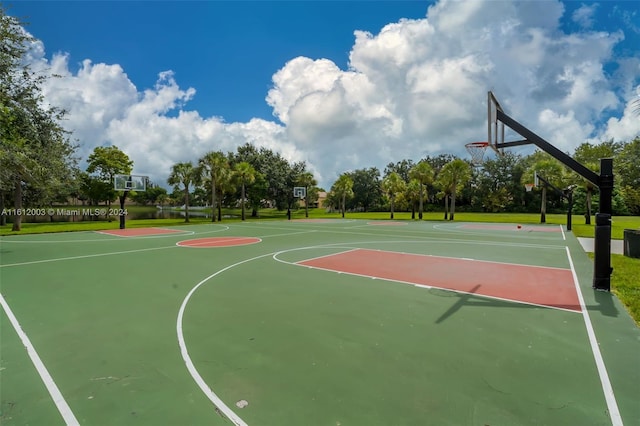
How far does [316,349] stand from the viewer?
5.01 metres

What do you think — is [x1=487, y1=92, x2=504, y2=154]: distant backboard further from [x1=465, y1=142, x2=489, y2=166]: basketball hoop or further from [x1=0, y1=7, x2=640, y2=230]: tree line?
[x1=0, y1=7, x2=640, y2=230]: tree line

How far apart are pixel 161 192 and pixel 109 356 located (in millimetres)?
95612

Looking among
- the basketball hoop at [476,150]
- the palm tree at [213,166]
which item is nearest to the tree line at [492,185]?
the palm tree at [213,166]

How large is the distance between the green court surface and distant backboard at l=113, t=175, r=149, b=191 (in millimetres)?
21754

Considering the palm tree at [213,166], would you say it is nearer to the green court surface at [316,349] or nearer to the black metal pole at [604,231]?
the green court surface at [316,349]

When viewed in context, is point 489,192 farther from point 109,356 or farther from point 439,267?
point 109,356

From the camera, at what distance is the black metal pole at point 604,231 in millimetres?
8102

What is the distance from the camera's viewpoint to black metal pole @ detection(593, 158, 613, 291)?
26.6 feet

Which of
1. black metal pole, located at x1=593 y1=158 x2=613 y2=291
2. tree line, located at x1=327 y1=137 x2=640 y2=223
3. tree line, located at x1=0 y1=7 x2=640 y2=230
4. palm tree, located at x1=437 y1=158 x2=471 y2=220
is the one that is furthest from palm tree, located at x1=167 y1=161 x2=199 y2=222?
black metal pole, located at x1=593 y1=158 x2=613 y2=291

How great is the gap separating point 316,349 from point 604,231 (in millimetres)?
7700

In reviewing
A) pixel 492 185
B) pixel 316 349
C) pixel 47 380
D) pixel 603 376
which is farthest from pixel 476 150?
pixel 492 185

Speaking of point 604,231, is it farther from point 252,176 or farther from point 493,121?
point 252,176

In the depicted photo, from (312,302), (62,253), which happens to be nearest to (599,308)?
(312,302)

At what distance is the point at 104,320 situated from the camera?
6.30 meters
